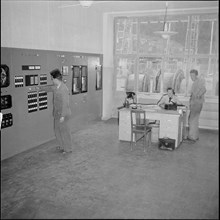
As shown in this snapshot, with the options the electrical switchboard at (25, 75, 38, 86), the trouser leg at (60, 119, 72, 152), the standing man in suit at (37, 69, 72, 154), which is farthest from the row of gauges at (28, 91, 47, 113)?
the trouser leg at (60, 119, 72, 152)

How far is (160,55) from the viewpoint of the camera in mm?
8812

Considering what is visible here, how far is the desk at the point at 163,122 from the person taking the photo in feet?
19.9

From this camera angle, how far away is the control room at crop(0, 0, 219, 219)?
394 cm

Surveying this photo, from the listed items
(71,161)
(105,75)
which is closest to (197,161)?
(71,161)

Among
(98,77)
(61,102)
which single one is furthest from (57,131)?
(98,77)

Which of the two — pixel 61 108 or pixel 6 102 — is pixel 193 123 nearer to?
pixel 61 108

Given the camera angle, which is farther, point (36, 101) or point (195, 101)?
point (195, 101)

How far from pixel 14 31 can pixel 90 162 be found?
280 cm

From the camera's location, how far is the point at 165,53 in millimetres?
8766

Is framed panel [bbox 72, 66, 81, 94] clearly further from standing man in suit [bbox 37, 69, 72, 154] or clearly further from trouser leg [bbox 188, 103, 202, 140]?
trouser leg [bbox 188, 103, 202, 140]

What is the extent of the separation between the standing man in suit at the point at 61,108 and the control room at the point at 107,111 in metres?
0.02

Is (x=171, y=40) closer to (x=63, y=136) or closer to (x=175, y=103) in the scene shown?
(x=175, y=103)

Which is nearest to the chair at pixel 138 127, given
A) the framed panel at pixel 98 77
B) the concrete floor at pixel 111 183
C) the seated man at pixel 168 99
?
the concrete floor at pixel 111 183

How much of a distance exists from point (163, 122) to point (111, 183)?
2.24 meters
